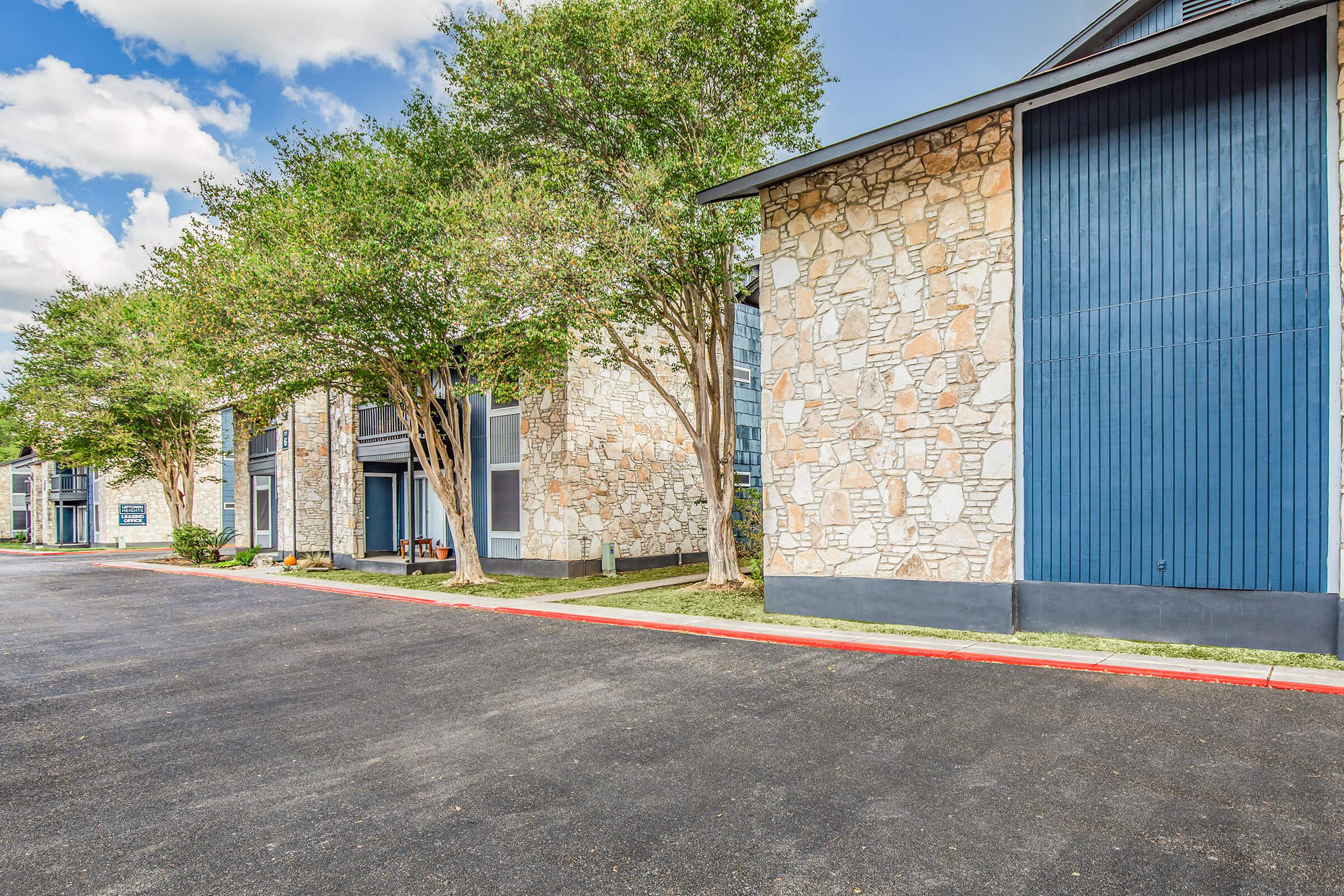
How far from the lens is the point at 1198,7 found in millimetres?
10797

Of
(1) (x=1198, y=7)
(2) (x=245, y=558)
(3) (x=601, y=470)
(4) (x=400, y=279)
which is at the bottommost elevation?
(2) (x=245, y=558)

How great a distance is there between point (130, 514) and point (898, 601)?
46825mm

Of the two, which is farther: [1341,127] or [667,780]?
[1341,127]

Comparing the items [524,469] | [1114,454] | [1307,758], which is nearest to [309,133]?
[524,469]

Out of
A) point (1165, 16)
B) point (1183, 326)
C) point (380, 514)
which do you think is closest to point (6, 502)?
point (380, 514)

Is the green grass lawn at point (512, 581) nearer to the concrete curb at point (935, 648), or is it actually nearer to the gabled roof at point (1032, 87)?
the concrete curb at point (935, 648)

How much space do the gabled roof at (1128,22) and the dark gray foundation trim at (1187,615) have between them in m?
7.72

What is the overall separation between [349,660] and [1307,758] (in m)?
8.74

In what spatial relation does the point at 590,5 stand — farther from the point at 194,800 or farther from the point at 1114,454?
the point at 194,800

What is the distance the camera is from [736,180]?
10688 mm

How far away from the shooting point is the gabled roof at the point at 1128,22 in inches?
428

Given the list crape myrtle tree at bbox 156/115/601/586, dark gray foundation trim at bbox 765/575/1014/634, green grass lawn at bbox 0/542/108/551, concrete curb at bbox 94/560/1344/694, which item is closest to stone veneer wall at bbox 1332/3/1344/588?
concrete curb at bbox 94/560/1344/694

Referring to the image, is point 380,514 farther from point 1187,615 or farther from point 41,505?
point 41,505

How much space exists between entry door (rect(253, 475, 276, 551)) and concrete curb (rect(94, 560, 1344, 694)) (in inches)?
669
